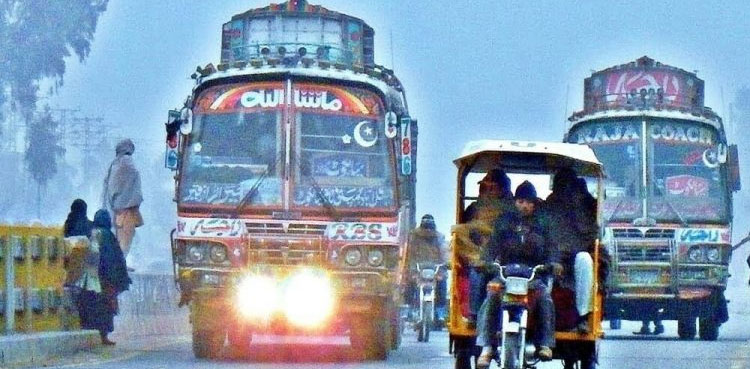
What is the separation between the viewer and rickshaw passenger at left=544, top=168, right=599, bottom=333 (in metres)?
14.5

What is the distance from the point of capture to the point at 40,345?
19.3 metres

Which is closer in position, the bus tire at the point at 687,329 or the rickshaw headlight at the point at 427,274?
the rickshaw headlight at the point at 427,274

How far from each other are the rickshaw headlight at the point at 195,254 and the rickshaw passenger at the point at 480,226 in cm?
463

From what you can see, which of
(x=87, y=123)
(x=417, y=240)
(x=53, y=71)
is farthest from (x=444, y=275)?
(x=87, y=123)

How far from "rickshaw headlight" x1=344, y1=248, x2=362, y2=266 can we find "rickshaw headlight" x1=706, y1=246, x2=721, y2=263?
850cm

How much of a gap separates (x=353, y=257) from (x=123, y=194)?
6461 millimetres

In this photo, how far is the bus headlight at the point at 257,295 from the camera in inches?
763

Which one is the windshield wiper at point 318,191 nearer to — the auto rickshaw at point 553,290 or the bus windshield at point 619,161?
the auto rickshaw at point 553,290

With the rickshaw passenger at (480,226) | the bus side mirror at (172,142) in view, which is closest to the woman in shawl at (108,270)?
the bus side mirror at (172,142)

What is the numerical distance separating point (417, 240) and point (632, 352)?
4.36m

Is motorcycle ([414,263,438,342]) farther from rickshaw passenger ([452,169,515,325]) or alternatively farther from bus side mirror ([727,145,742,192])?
rickshaw passenger ([452,169,515,325])

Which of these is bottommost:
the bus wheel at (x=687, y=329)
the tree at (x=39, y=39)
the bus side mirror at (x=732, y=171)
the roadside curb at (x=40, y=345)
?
the bus wheel at (x=687, y=329)

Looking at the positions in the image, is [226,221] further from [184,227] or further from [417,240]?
[417,240]

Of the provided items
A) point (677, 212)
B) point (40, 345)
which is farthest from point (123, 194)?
point (677, 212)
